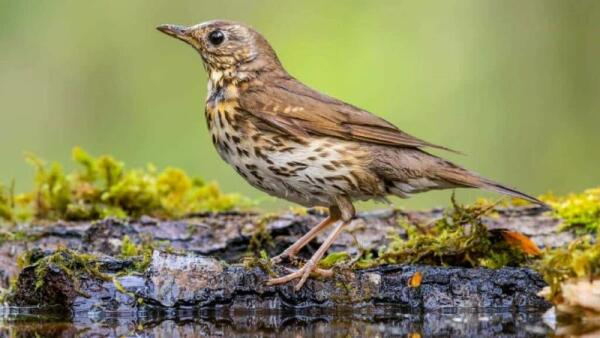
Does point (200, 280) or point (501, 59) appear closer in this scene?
point (200, 280)

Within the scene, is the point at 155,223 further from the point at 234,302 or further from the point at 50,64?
the point at 50,64

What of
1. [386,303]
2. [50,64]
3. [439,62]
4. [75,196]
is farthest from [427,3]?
[386,303]

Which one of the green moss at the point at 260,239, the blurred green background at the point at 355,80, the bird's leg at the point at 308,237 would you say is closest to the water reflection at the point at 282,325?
the bird's leg at the point at 308,237

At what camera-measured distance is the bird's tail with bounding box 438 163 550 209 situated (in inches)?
242

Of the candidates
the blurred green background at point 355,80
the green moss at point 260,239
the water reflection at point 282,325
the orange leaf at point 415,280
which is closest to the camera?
the water reflection at point 282,325

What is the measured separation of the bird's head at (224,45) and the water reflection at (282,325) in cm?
216

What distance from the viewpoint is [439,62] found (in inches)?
570

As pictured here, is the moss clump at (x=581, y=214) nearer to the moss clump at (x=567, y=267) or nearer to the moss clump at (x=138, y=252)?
the moss clump at (x=567, y=267)

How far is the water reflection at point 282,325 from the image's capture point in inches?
197

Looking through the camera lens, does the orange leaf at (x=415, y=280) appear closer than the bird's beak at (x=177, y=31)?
Yes

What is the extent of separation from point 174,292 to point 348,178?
1.45 metres

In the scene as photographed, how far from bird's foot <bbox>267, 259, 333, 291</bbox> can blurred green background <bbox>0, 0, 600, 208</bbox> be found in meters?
7.65

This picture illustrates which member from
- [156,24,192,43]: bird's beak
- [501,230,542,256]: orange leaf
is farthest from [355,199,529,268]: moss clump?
[156,24,192,43]: bird's beak

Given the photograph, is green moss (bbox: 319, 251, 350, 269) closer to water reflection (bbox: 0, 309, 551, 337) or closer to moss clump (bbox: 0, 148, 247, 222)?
water reflection (bbox: 0, 309, 551, 337)
